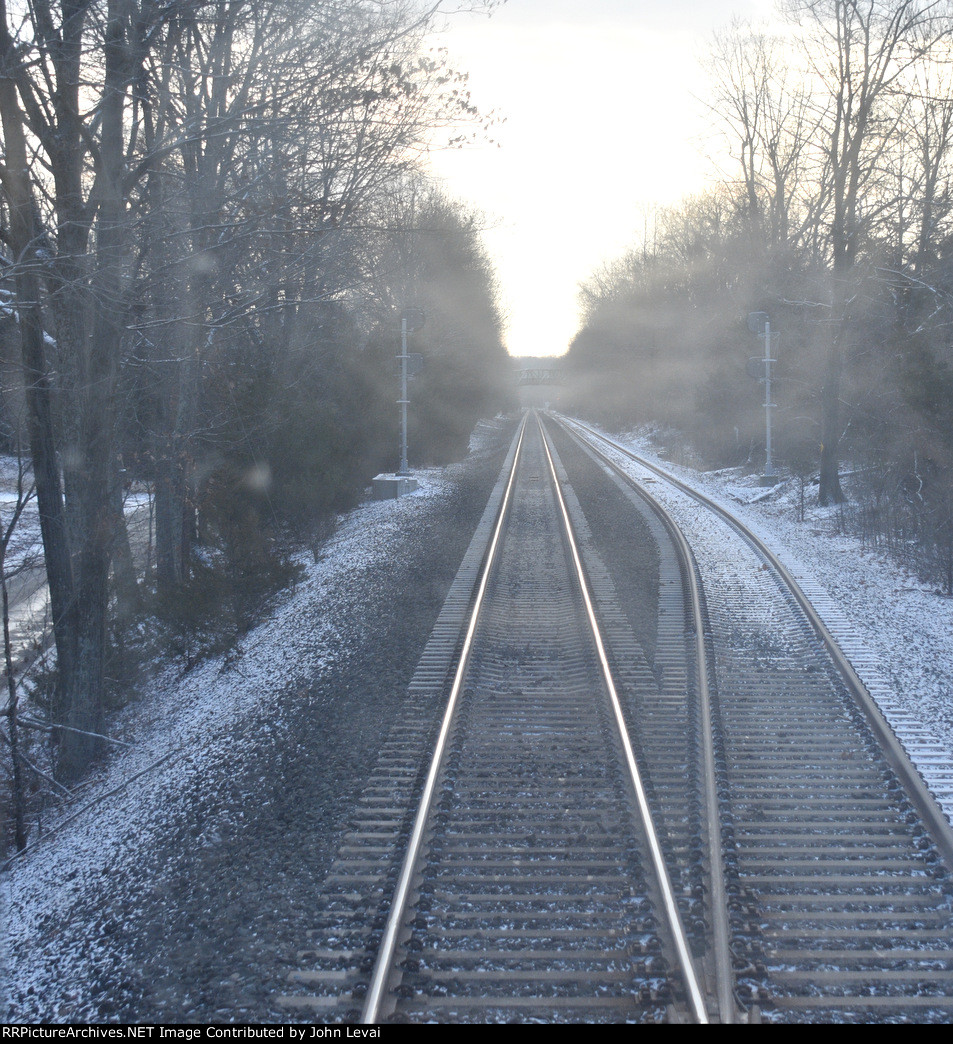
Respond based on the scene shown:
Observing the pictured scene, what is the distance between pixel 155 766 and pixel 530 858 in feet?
12.4

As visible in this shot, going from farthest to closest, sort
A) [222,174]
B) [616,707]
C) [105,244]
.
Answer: [222,174]
[105,244]
[616,707]

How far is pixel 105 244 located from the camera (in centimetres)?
751

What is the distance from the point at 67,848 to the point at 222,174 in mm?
8253

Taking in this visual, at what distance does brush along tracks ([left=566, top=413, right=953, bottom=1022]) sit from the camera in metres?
3.62

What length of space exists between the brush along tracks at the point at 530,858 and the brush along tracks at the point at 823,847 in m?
0.26

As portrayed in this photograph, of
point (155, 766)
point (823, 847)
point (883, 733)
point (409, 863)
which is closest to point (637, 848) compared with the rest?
point (823, 847)

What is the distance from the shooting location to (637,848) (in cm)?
462

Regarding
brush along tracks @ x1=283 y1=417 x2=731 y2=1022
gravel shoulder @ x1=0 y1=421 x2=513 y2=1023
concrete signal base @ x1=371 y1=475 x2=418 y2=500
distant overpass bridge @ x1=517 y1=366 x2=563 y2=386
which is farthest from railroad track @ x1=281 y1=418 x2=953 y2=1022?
distant overpass bridge @ x1=517 y1=366 x2=563 y2=386

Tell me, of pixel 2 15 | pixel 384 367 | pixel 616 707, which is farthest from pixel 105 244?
pixel 384 367

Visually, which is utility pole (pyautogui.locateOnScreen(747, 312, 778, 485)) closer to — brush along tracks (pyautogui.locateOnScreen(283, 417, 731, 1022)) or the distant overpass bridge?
brush along tracks (pyautogui.locateOnScreen(283, 417, 731, 1022))

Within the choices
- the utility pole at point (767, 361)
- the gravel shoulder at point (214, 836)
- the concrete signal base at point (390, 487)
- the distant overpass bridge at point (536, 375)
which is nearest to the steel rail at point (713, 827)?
the gravel shoulder at point (214, 836)

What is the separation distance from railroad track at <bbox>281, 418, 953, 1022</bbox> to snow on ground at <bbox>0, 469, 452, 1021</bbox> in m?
→ 1.37

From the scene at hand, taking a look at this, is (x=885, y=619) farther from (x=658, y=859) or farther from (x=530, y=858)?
(x=530, y=858)

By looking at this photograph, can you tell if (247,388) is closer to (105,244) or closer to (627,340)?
(105,244)
